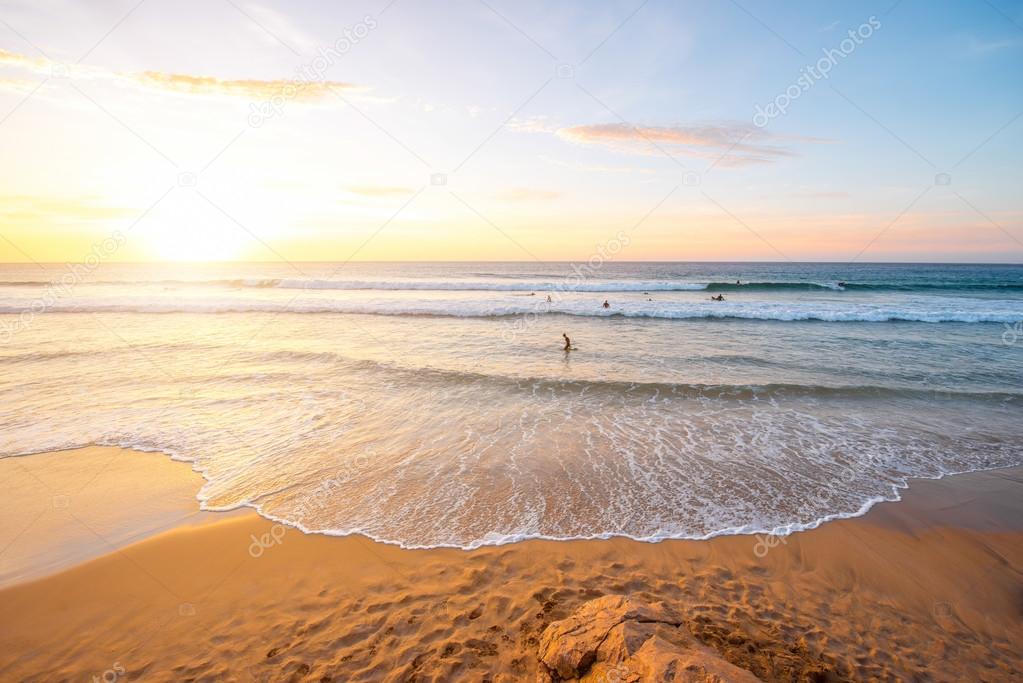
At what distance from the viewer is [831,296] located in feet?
129

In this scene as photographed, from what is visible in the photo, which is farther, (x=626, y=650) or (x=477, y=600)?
(x=477, y=600)

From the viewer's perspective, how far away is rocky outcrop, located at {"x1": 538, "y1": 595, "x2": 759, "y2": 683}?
9.18ft

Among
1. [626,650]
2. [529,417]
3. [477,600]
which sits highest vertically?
[529,417]

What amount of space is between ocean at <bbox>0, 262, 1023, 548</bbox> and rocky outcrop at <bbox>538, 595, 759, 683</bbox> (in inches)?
85.9

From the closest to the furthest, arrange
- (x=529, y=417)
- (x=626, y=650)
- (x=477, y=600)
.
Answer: (x=626, y=650), (x=477, y=600), (x=529, y=417)

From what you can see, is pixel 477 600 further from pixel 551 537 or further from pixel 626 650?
pixel 626 650

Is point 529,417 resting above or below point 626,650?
above

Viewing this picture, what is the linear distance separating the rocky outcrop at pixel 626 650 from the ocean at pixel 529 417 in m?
2.18

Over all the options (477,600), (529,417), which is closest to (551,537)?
(477,600)

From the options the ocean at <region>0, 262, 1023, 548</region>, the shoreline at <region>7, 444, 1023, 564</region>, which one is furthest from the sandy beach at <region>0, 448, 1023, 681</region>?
the ocean at <region>0, 262, 1023, 548</region>

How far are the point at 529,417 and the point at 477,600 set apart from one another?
590 centimetres

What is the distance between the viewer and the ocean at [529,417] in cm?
657

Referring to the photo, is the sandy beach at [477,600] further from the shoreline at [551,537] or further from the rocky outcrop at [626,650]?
the rocky outcrop at [626,650]

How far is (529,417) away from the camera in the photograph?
10312 mm
